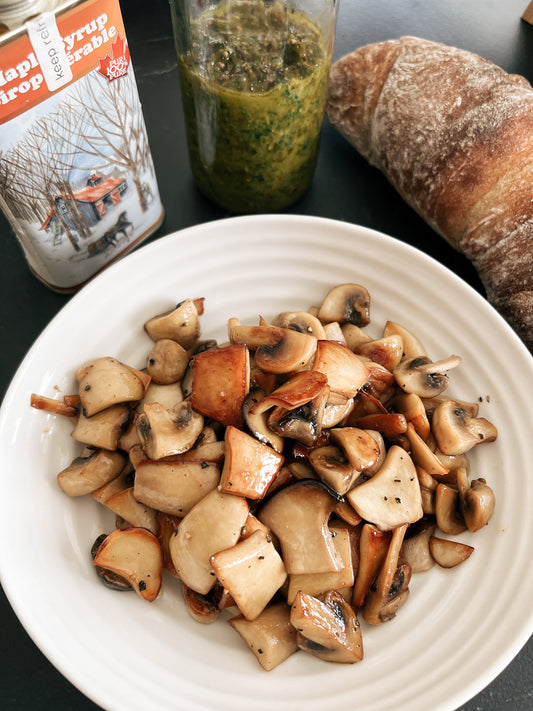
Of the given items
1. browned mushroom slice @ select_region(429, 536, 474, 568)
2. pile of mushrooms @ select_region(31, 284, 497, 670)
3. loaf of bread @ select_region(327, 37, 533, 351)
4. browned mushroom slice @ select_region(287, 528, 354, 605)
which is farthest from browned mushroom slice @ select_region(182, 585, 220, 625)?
loaf of bread @ select_region(327, 37, 533, 351)

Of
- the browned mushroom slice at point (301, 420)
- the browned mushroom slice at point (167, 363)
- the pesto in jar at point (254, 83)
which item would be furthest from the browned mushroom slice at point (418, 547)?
the pesto in jar at point (254, 83)

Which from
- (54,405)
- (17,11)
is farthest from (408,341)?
(17,11)

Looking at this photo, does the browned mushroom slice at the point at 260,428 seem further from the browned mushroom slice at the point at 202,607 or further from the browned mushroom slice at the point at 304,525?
the browned mushroom slice at the point at 202,607

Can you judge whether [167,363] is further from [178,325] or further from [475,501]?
[475,501]

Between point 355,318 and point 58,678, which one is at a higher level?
point 355,318

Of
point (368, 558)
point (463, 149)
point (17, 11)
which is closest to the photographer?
point (17, 11)

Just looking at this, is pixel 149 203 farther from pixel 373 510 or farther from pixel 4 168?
pixel 373 510

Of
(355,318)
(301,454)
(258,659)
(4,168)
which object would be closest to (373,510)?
(301,454)
